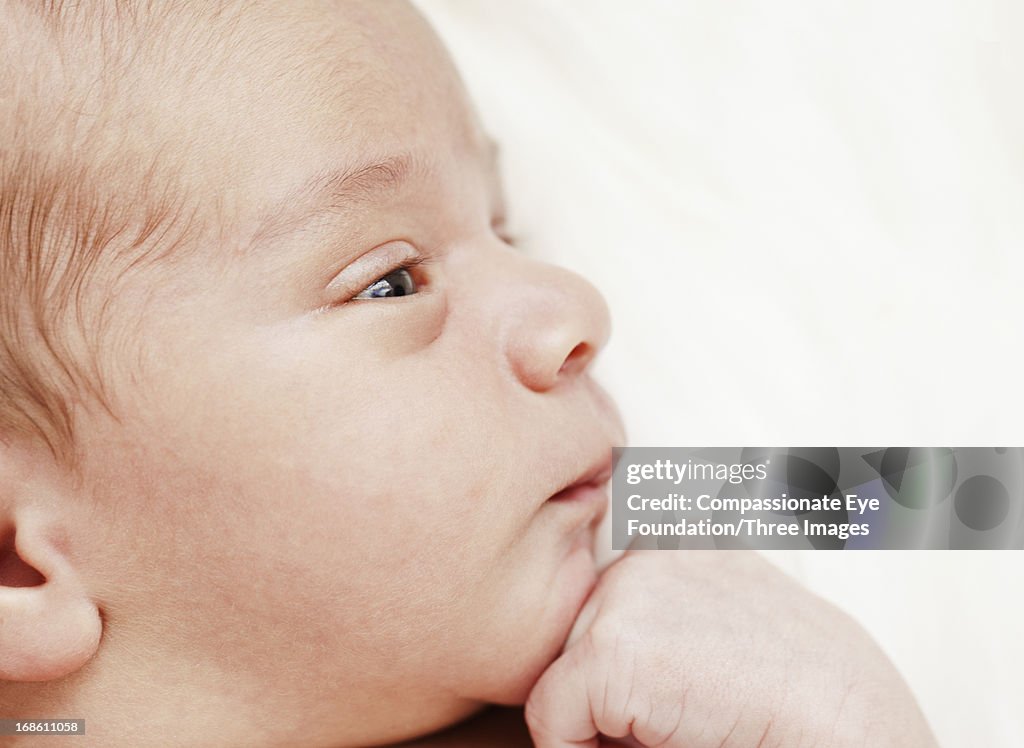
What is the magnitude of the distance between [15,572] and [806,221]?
3.84 feet

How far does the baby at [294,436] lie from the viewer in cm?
101

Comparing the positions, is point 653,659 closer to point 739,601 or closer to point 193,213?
point 739,601

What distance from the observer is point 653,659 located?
45.7 inches

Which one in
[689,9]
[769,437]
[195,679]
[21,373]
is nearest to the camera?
[21,373]

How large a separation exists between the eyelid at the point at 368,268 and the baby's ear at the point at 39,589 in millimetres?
340

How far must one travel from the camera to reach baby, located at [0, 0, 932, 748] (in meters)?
1.01

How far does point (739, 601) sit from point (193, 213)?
0.75m

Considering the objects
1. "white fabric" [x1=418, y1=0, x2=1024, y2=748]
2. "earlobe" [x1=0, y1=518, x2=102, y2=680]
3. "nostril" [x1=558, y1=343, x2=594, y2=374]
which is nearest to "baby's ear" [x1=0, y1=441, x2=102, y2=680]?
"earlobe" [x1=0, y1=518, x2=102, y2=680]

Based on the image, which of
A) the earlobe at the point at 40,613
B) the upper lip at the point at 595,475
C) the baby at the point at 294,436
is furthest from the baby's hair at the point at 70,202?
the upper lip at the point at 595,475

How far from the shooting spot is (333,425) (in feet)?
3.40

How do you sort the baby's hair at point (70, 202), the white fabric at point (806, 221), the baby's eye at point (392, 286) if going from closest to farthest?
the baby's hair at point (70, 202) → the baby's eye at point (392, 286) → the white fabric at point (806, 221)

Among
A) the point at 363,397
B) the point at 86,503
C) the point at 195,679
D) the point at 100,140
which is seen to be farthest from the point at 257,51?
the point at 195,679

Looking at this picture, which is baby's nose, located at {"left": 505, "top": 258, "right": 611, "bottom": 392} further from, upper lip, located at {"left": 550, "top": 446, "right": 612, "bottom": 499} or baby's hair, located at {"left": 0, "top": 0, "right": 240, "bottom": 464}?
baby's hair, located at {"left": 0, "top": 0, "right": 240, "bottom": 464}

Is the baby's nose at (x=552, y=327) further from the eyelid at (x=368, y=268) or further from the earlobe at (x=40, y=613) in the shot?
the earlobe at (x=40, y=613)
